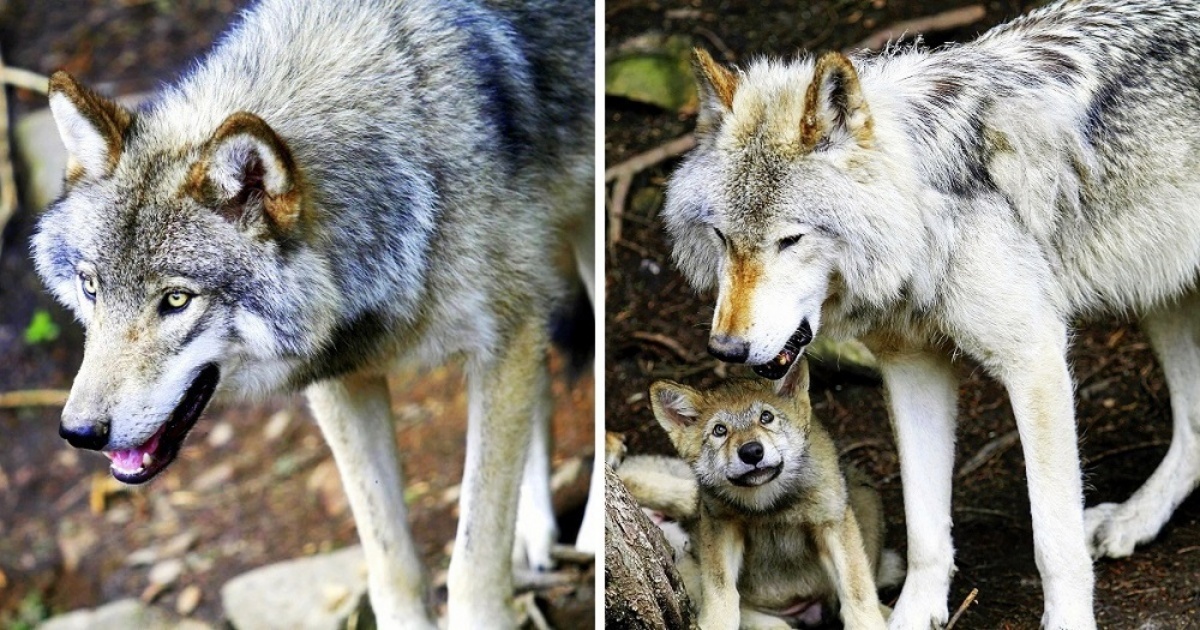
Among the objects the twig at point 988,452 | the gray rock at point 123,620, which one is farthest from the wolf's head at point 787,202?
the gray rock at point 123,620

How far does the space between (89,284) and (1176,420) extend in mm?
3148

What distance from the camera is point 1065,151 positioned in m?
3.38

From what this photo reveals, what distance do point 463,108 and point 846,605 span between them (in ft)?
5.57

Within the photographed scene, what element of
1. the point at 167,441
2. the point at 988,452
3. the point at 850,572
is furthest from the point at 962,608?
the point at 167,441

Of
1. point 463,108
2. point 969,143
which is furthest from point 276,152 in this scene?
point 969,143

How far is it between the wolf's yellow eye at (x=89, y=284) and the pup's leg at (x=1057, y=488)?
220 cm

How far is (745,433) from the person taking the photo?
128 inches

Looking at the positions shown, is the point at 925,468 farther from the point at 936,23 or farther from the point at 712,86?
the point at 936,23

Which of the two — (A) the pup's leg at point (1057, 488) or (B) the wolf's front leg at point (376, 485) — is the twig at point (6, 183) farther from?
(A) the pup's leg at point (1057, 488)

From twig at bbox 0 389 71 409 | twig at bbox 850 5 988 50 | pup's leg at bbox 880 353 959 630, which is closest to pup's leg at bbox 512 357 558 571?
pup's leg at bbox 880 353 959 630

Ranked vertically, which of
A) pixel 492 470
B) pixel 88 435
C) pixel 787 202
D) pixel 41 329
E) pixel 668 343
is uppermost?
pixel 787 202

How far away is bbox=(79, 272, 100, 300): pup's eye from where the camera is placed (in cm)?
312

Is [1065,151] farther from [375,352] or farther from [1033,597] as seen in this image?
[375,352]

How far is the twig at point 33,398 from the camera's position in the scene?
20.3 feet
